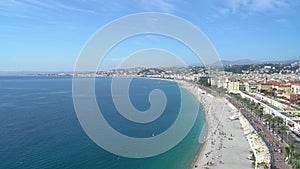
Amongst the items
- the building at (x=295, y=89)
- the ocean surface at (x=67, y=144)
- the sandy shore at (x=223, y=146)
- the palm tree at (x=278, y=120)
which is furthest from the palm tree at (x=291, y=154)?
the building at (x=295, y=89)

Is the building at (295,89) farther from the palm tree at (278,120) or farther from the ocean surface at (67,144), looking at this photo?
the palm tree at (278,120)

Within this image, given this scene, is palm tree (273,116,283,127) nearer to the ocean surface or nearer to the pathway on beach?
the pathway on beach

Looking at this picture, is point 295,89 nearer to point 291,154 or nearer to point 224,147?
point 224,147

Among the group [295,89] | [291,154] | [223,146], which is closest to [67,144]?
[223,146]

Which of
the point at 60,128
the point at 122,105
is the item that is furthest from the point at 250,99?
the point at 60,128

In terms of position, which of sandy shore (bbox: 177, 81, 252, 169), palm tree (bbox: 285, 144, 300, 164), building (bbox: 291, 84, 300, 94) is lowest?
sandy shore (bbox: 177, 81, 252, 169)

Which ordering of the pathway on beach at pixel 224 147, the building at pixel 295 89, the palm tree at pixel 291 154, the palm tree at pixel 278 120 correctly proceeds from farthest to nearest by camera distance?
the building at pixel 295 89, the palm tree at pixel 278 120, the pathway on beach at pixel 224 147, the palm tree at pixel 291 154

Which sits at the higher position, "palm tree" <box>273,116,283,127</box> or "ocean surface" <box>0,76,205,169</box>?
"palm tree" <box>273,116,283,127</box>

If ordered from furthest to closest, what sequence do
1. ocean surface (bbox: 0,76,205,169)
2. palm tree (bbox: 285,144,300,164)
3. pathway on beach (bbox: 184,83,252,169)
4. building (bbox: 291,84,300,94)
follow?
building (bbox: 291,84,300,94), ocean surface (bbox: 0,76,205,169), pathway on beach (bbox: 184,83,252,169), palm tree (bbox: 285,144,300,164)

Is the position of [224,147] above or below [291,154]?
below

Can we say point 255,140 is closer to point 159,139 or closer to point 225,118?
point 159,139

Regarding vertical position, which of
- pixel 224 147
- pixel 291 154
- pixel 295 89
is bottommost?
pixel 224 147

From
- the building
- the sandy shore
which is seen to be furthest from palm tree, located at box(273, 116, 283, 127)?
the building
